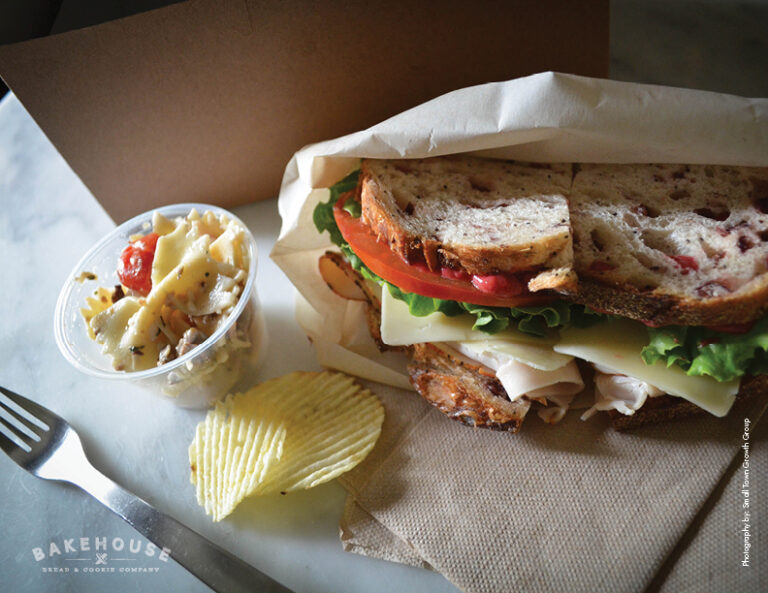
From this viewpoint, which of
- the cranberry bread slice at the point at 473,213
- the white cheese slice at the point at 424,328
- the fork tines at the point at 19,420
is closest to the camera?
the cranberry bread slice at the point at 473,213

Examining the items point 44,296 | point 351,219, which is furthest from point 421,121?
point 44,296

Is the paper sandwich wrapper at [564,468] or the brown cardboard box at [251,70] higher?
the brown cardboard box at [251,70]

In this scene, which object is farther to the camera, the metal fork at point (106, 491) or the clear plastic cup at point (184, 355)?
the clear plastic cup at point (184, 355)

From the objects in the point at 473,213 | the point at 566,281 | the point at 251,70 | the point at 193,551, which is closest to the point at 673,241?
the point at 566,281

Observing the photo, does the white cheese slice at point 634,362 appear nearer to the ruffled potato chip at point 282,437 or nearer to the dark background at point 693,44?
the ruffled potato chip at point 282,437

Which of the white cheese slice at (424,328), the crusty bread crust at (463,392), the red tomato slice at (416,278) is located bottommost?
the crusty bread crust at (463,392)

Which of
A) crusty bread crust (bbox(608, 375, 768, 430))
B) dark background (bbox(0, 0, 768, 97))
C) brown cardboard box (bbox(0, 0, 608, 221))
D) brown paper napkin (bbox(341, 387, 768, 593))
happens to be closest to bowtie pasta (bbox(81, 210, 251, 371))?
brown cardboard box (bbox(0, 0, 608, 221))

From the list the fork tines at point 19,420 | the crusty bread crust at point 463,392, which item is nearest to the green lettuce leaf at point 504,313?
the crusty bread crust at point 463,392
